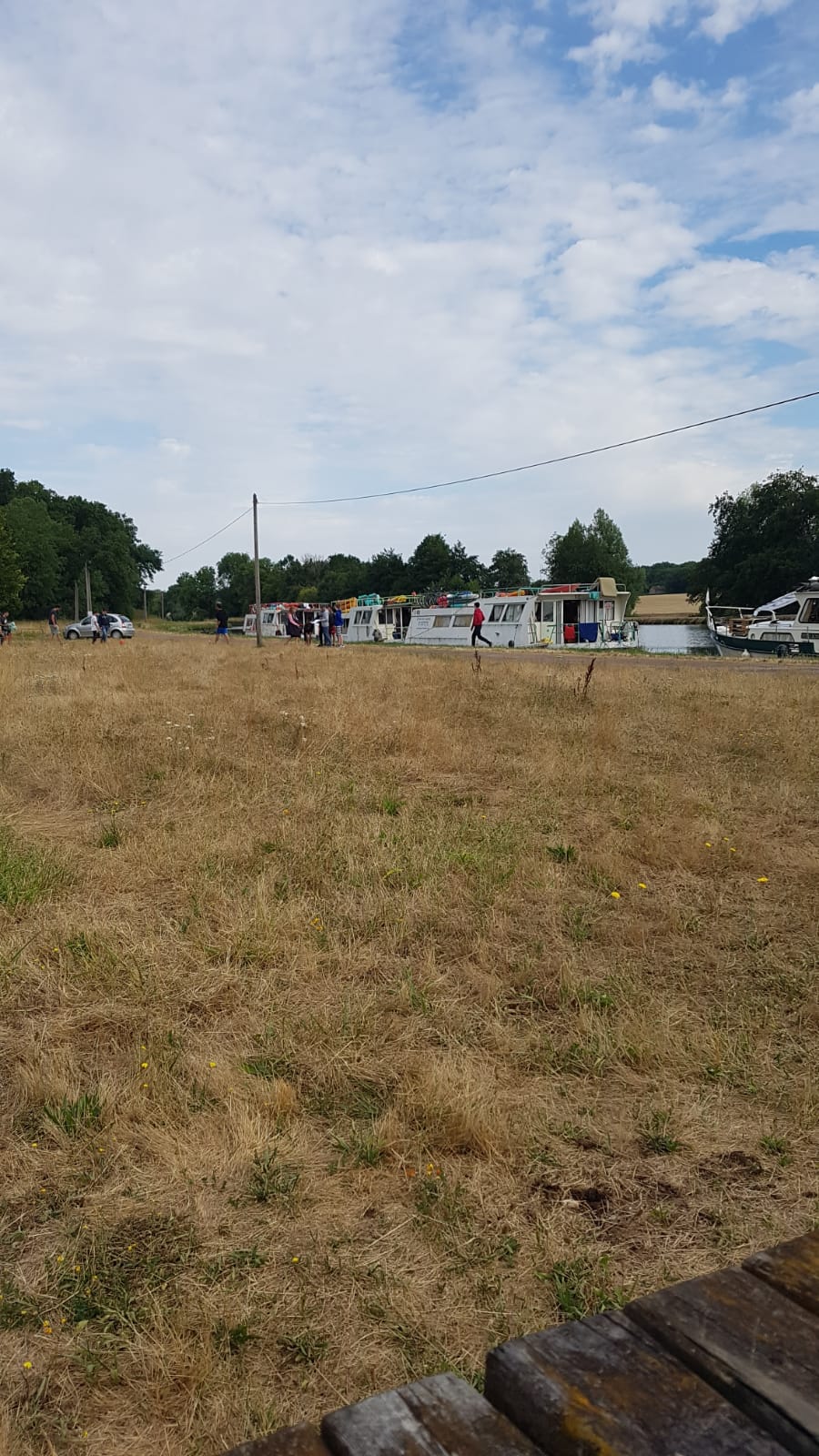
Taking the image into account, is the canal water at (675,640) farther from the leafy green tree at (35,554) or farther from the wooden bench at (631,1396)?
the leafy green tree at (35,554)

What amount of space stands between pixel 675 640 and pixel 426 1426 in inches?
2063

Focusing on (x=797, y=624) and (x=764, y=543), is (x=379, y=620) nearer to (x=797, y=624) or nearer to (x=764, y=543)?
(x=797, y=624)

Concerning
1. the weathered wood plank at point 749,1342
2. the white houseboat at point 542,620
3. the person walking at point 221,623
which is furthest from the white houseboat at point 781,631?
the weathered wood plank at point 749,1342

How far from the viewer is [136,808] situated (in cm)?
766

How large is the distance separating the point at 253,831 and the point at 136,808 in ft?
4.47

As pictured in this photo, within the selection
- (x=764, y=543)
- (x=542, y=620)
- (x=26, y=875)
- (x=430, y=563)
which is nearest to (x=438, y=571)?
(x=430, y=563)

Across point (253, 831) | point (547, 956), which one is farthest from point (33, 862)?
point (547, 956)

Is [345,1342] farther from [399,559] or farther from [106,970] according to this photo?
[399,559]

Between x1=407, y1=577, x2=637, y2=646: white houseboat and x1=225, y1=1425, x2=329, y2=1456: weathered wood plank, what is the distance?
121 ft

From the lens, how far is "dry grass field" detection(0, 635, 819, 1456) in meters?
2.40

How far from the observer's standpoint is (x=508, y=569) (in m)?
92.9

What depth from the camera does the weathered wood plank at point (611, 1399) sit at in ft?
3.77

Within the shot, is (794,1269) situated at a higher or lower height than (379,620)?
lower

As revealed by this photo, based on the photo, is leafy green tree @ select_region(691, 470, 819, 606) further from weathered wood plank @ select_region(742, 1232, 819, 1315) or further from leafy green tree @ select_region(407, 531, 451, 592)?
weathered wood plank @ select_region(742, 1232, 819, 1315)
